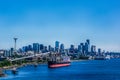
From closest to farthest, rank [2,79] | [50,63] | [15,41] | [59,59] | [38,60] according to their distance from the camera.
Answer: [2,79] → [50,63] → [59,59] → [15,41] → [38,60]

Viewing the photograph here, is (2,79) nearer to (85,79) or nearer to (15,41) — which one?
(85,79)

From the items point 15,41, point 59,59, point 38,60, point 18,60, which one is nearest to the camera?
point 59,59

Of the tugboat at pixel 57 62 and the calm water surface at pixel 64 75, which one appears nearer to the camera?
the calm water surface at pixel 64 75

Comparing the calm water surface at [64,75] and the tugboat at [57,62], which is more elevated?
the tugboat at [57,62]

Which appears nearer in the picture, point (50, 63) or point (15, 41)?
point (50, 63)

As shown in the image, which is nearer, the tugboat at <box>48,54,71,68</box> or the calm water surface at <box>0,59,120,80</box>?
the calm water surface at <box>0,59,120,80</box>

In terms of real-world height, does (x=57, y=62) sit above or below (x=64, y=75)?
above

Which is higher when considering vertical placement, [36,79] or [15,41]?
[15,41]

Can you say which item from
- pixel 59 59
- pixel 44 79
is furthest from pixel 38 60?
pixel 44 79

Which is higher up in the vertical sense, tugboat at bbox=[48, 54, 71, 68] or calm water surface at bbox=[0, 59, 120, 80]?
tugboat at bbox=[48, 54, 71, 68]

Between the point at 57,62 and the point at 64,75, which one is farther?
the point at 57,62
